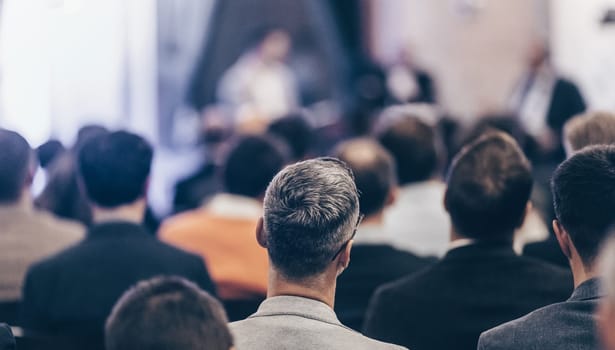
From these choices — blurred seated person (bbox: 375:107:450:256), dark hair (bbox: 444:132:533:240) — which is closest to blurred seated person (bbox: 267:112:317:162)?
blurred seated person (bbox: 375:107:450:256)

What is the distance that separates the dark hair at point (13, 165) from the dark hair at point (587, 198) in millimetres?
2100

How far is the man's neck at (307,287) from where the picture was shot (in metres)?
1.93

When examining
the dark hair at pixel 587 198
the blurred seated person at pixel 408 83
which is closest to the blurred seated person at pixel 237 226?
the dark hair at pixel 587 198

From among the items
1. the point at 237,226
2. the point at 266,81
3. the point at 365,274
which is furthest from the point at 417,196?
the point at 266,81

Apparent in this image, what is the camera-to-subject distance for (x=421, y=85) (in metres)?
11.2

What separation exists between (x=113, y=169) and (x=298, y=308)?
146 cm

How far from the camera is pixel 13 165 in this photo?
3486mm

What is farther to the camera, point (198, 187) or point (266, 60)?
point (266, 60)

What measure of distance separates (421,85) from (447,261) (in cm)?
871

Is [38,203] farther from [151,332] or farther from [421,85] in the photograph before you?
[421,85]

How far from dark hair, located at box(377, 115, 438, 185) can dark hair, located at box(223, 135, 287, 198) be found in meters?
0.54

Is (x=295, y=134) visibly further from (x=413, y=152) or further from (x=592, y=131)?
(x=592, y=131)

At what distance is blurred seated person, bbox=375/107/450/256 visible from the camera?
3951mm

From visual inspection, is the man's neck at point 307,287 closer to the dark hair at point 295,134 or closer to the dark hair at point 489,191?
the dark hair at point 489,191
